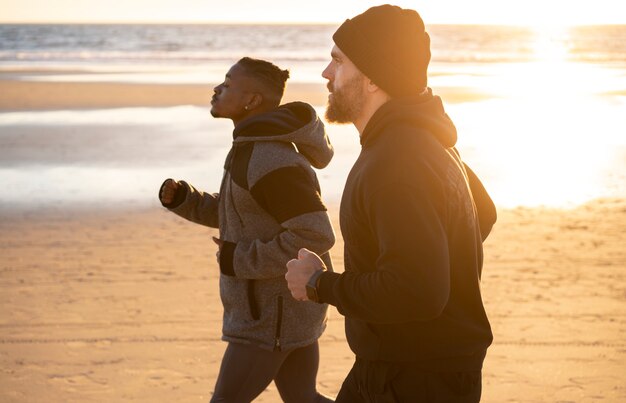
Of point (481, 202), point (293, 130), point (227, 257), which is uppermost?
point (293, 130)

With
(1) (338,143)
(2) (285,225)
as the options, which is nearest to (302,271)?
(2) (285,225)

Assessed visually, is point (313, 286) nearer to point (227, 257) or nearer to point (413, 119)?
point (413, 119)

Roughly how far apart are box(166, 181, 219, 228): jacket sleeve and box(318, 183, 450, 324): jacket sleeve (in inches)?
68.4

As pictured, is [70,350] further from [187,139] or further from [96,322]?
[187,139]

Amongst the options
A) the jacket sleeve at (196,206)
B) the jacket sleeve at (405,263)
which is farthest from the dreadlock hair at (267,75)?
the jacket sleeve at (405,263)

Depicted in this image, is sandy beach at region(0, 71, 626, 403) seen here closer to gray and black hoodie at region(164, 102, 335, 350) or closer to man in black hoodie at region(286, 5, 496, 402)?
gray and black hoodie at region(164, 102, 335, 350)

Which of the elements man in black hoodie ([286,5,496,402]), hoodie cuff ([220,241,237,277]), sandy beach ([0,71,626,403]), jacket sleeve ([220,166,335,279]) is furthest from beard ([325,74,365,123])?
sandy beach ([0,71,626,403])

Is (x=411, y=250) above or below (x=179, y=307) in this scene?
above

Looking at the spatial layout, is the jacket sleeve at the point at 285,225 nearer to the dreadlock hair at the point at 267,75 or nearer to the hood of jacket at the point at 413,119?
the dreadlock hair at the point at 267,75

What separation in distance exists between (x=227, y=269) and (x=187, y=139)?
13.2 meters

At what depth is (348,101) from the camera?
9.39 feet

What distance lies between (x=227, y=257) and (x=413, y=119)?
129 cm

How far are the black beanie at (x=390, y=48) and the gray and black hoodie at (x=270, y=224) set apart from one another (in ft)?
3.20

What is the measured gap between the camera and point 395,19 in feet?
9.23
